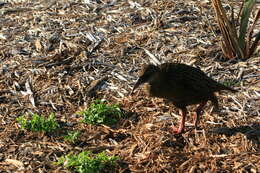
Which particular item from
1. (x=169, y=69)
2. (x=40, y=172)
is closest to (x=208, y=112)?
(x=169, y=69)

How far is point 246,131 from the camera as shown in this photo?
5.32 metres

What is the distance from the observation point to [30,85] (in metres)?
6.70

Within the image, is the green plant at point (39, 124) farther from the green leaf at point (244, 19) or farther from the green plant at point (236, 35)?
the green leaf at point (244, 19)

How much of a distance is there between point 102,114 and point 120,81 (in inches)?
34.8

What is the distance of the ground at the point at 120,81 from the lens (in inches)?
203

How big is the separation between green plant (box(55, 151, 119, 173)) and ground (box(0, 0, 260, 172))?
3.6 inches

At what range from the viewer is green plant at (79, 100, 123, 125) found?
580cm

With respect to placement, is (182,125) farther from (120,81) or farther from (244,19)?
(244,19)

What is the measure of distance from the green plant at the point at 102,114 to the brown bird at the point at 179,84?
680mm

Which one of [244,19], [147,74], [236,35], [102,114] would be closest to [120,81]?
[102,114]

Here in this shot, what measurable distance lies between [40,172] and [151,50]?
2.95 metres

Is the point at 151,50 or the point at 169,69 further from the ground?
the point at 169,69

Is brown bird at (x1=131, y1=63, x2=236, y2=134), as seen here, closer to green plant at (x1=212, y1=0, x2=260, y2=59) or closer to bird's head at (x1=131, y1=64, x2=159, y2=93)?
bird's head at (x1=131, y1=64, x2=159, y2=93)

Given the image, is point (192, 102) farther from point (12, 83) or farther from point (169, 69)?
point (12, 83)
